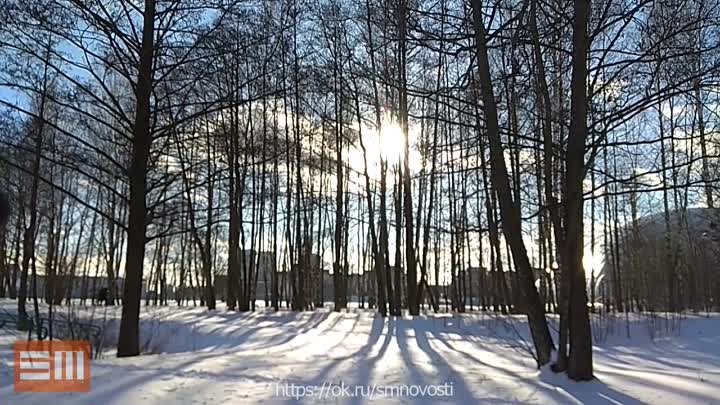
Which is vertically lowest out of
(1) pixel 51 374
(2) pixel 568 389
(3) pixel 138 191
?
(2) pixel 568 389

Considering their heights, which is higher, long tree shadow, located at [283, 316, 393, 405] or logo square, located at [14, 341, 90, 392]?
logo square, located at [14, 341, 90, 392]

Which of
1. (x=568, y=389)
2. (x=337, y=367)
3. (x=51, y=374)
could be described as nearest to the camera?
(x=51, y=374)

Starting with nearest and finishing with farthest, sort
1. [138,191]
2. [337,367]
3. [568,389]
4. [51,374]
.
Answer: [51,374] → [568,389] → [337,367] → [138,191]

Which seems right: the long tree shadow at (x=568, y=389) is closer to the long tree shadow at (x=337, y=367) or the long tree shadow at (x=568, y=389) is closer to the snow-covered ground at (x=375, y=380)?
the snow-covered ground at (x=375, y=380)

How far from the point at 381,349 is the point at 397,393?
441 cm

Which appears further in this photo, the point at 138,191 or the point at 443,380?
the point at 138,191

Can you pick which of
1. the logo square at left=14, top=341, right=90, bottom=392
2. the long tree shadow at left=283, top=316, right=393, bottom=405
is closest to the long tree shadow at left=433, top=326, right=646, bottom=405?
the long tree shadow at left=283, top=316, right=393, bottom=405

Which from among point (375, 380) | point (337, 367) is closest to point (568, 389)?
point (375, 380)

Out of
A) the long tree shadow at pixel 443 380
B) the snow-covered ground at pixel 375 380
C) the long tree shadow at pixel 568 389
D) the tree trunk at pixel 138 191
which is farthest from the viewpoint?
the tree trunk at pixel 138 191

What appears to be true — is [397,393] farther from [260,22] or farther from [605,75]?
[260,22]

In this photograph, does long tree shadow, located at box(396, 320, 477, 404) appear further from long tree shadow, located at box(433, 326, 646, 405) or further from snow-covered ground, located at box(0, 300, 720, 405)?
long tree shadow, located at box(433, 326, 646, 405)

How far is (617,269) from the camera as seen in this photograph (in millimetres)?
23453

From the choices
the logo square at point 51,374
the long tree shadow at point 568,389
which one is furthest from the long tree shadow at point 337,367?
the logo square at point 51,374

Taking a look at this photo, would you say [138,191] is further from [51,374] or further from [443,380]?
[443,380]
